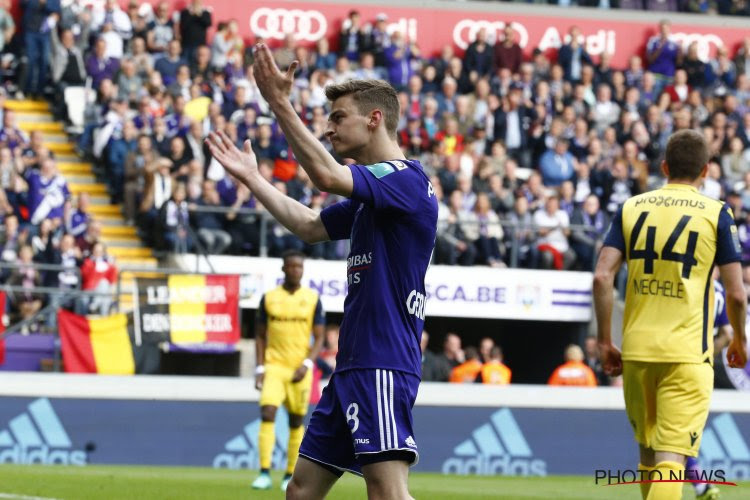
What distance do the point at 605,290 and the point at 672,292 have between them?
352 millimetres

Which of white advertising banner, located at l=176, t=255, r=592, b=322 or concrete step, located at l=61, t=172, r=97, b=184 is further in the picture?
concrete step, located at l=61, t=172, r=97, b=184

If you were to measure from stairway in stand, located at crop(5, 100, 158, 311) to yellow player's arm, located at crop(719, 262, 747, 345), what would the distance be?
42.5 ft

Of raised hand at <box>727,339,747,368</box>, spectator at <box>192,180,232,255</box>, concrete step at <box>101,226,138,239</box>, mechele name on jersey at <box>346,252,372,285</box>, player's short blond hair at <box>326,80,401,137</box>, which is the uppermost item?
player's short blond hair at <box>326,80,401,137</box>

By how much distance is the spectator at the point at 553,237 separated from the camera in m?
22.4

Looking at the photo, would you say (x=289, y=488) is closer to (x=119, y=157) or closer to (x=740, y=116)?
(x=119, y=157)

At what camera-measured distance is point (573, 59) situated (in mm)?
27750

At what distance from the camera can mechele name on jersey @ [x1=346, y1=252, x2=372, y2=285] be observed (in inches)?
242

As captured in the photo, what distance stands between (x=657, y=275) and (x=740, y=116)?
782 inches

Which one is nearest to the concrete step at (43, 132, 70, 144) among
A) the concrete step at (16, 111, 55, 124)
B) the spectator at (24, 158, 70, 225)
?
the concrete step at (16, 111, 55, 124)

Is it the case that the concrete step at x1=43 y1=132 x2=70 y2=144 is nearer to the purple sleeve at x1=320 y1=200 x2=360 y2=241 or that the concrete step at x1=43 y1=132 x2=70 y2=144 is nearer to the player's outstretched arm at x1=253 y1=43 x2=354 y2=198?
the purple sleeve at x1=320 y1=200 x2=360 y2=241

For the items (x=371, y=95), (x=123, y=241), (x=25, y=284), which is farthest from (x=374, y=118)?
(x=123, y=241)

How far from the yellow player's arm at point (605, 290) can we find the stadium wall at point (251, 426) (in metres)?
10.2

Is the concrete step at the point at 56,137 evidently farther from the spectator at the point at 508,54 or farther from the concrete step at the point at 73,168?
the spectator at the point at 508,54

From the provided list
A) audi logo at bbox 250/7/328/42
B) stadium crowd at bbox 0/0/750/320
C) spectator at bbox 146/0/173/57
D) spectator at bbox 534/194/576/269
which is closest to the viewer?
stadium crowd at bbox 0/0/750/320
